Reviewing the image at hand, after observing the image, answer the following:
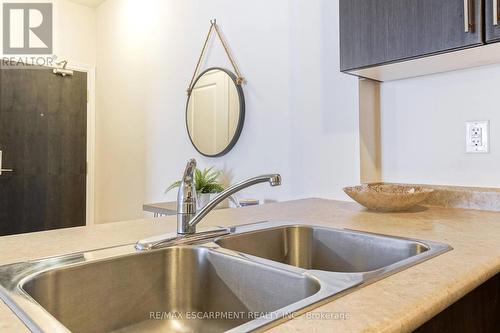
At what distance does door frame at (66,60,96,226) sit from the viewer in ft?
12.1

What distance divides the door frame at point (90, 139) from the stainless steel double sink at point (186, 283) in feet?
10.1

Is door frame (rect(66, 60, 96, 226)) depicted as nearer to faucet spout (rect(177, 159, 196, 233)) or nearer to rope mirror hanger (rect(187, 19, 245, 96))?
rope mirror hanger (rect(187, 19, 245, 96))

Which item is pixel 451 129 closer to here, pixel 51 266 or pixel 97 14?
pixel 51 266

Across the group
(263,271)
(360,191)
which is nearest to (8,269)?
(263,271)

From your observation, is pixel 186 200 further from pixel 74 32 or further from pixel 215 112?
pixel 74 32

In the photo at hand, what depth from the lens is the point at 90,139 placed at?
3.73 meters

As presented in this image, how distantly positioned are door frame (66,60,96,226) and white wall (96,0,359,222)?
0.06 m

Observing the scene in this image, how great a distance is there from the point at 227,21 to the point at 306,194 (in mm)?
1218

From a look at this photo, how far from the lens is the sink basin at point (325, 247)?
953mm

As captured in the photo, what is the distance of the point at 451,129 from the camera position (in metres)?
1.48

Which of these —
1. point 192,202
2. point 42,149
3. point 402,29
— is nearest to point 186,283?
point 192,202

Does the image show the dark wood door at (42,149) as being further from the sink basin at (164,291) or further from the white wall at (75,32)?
the sink basin at (164,291)

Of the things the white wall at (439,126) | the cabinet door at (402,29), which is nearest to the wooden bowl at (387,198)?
the white wall at (439,126)

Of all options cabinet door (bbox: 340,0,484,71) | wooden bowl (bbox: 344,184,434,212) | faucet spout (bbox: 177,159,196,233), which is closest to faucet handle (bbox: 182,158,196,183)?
faucet spout (bbox: 177,159,196,233)
